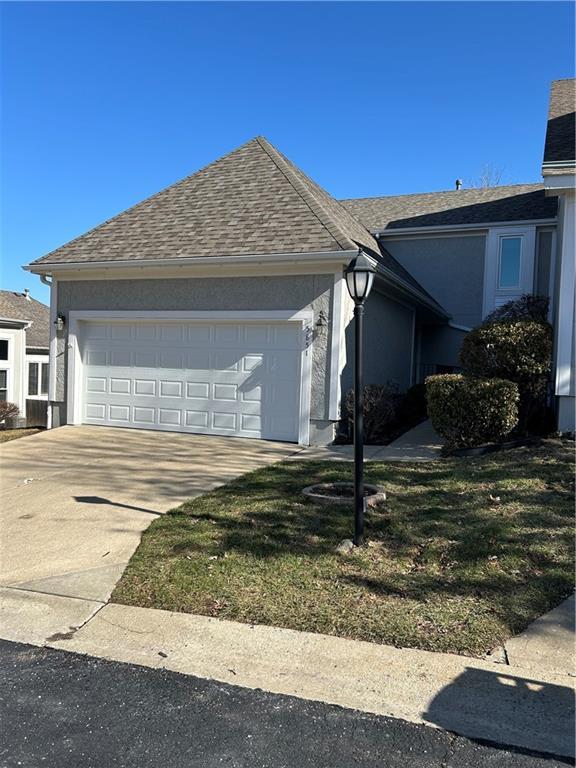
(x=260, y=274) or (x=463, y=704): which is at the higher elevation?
(x=260, y=274)

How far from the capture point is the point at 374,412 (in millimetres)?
11203

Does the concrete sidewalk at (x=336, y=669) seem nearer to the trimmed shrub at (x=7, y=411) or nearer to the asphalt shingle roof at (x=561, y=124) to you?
the asphalt shingle roof at (x=561, y=124)

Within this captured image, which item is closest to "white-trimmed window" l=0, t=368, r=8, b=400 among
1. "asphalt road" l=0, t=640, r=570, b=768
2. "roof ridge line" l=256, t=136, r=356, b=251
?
"roof ridge line" l=256, t=136, r=356, b=251

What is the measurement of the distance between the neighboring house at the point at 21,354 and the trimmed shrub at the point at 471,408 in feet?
47.8

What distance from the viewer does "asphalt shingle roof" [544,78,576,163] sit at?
10507 mm

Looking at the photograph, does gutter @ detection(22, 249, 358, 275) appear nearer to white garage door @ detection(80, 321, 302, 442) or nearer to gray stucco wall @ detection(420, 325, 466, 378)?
white garage door @ detection(80, 321, 302, 442)

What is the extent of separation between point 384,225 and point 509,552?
15.5 metres

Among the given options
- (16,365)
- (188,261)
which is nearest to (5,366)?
(16,365)

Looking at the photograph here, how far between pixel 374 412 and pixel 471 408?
219 cm

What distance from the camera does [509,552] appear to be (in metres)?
5.07

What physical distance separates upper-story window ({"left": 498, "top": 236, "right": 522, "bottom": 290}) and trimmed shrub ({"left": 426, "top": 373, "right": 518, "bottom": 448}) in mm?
8898

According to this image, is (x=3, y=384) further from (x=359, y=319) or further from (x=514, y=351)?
(x=359, y=319)

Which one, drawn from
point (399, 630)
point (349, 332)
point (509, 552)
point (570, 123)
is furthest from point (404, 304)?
point (399, 630)

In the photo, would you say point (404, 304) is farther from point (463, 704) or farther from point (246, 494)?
point (463, 704)
